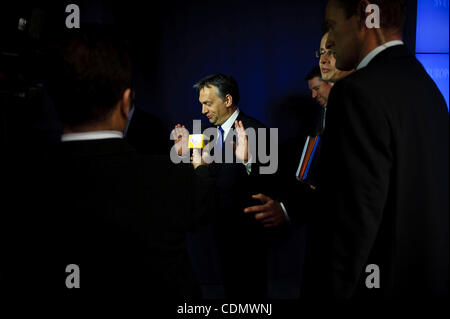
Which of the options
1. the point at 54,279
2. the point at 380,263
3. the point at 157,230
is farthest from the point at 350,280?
the point at 54,279

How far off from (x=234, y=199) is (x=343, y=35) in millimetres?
1328

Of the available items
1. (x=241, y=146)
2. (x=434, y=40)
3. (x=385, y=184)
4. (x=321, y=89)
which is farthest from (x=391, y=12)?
(x=434, y=40)

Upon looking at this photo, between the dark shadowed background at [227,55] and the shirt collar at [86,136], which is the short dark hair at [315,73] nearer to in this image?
the dark shadowed background at [227,55]

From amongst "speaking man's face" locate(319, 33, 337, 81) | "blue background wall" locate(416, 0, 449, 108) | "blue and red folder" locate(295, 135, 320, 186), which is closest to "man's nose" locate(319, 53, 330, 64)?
"speaking man's face" locate(319, 33, 337, 81)

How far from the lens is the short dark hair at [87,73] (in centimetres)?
74

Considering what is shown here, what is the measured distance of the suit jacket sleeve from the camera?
826 millimetres

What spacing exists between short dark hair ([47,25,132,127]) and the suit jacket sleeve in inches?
22.8

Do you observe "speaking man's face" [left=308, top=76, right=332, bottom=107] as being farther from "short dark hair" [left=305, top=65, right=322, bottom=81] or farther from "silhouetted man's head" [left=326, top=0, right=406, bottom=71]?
"silhouetted man's head" [left=326, top=0, right=406, bottom=71]

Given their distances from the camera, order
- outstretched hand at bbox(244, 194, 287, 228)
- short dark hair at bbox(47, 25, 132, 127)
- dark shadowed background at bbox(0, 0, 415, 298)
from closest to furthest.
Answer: short dark hair at bbox(47, 25, 132, 127)
outstretched hand at bbox(244, 194, 287, 228)
dark shadowed background at bbox(0, 0, 415, 298)

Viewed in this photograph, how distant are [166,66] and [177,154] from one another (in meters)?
0.72

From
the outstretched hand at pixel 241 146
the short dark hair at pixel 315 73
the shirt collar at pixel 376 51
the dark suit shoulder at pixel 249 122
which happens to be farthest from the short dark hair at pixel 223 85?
the shirt collar at pixel 376 51

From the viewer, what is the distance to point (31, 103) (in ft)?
4.31

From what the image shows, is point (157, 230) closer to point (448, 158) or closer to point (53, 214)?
point (53, 214)

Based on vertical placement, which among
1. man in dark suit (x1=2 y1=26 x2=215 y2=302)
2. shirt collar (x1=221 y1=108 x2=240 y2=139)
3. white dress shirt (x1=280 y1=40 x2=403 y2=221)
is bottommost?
man in dark suit (x1=2 y1=26 x2=215 y2=302)
